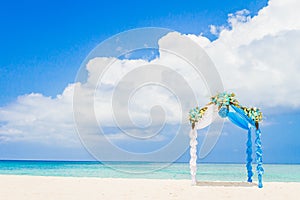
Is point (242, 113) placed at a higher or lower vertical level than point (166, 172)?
higher

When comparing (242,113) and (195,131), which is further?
(242,113)

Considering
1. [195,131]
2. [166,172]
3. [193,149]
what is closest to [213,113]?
[195,131]

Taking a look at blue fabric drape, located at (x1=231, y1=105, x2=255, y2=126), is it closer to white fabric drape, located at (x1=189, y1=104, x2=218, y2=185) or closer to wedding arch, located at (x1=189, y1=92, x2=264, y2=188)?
wedding arch, located at (x1=189, y1=92, x2=264, y2=188)

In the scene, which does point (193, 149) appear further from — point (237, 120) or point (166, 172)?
point (166, 172)

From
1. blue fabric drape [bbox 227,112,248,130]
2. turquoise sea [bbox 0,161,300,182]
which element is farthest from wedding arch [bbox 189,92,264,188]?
turquoise sea [bbox 0,161,300,182]

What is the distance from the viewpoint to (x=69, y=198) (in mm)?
11422

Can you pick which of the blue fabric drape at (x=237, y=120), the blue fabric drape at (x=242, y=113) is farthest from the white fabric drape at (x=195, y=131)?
the blue fabric drape at (x=237, y=120)

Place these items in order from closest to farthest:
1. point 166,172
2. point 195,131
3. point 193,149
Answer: point 195,131
point 193,149
point 166,172

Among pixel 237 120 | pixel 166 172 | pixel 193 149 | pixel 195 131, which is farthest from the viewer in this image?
pixel 166 172

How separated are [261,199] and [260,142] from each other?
3818mm

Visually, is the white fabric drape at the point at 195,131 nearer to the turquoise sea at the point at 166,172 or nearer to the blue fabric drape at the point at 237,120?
the blue fabric drape at the point at 237,120

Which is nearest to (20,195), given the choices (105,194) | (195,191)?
(105,194)

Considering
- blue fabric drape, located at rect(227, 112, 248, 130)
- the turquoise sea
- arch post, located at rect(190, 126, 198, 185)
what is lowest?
the turquoise sea

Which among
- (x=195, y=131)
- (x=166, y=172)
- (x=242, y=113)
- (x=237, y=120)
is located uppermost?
(x=242, y=113)
